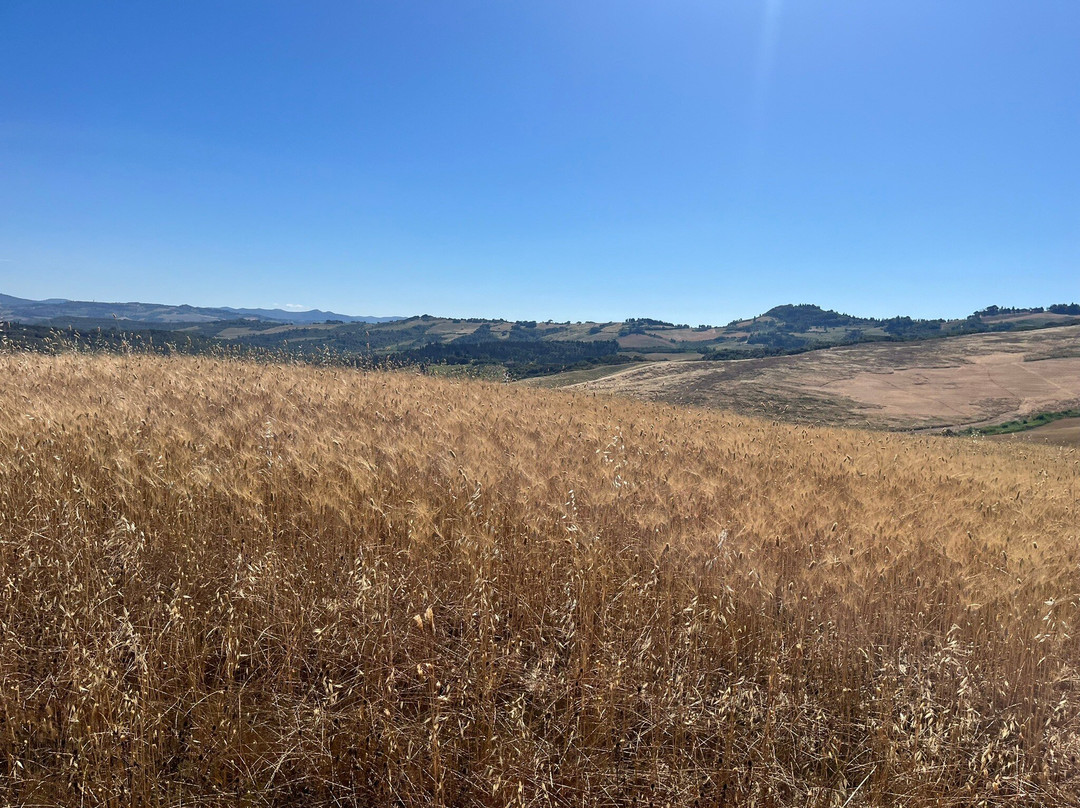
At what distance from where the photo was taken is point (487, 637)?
7.99ft

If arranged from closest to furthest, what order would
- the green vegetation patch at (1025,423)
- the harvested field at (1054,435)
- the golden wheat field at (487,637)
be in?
1. the golden wheat field at (487,637)
2. the harvested field at (1054,435)
3. the green vegetation patch at (1025,423)

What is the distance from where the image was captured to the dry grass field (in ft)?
114

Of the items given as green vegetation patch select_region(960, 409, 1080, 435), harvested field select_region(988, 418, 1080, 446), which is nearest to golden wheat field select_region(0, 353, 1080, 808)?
harvested field select_region(988, 418, 1080, 446)

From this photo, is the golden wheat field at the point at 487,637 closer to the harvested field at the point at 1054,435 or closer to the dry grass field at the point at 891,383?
the dry grass field at the point at 891,383

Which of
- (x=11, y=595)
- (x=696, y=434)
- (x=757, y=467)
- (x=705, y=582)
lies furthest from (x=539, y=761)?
(x=696, y=434)

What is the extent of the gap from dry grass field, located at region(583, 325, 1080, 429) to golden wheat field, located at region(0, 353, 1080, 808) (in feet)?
82.1

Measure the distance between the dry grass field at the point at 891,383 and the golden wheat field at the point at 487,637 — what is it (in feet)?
82.1

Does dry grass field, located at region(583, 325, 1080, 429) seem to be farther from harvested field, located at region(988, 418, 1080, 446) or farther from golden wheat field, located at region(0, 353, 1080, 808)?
golden wheat field, located at region(0, 353, 1080, 808)

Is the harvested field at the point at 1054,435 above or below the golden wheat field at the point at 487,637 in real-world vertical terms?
below

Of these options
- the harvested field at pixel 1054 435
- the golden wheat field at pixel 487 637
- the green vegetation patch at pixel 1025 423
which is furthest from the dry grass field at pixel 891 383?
the golden wheat field at pixel 487 637

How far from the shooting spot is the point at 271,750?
6.51ft

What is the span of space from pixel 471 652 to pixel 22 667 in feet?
6.36

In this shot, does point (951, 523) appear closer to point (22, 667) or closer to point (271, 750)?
point (271, 750)

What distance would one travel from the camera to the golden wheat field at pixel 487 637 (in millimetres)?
1943
